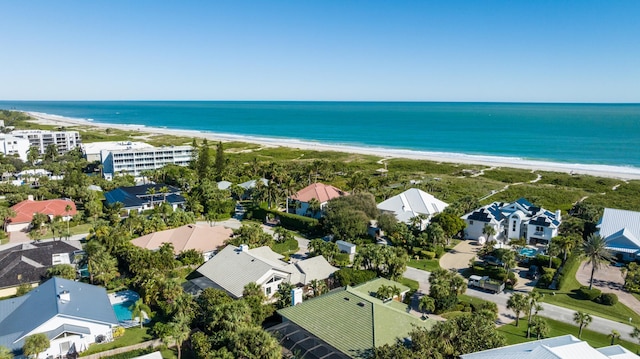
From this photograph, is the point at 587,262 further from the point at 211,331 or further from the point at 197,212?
the point at 197,212

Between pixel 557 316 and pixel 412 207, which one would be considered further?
pixel 412 207

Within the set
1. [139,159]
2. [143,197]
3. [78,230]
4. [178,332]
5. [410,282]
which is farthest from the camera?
[139,159]

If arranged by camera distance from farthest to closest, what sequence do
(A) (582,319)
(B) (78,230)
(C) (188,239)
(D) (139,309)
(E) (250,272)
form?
(B) (78,230), (C) (188,239), (E) (250,272), (D) (139,309), (A) (582,319)

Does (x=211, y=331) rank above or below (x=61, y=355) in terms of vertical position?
above

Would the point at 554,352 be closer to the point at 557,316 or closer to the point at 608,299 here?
the point at 557,316

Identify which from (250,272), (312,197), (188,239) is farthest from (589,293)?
(188,239)

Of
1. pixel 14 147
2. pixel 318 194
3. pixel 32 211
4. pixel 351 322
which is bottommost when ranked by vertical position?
pixel 32 211

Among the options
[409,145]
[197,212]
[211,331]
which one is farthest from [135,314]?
[409,145]
